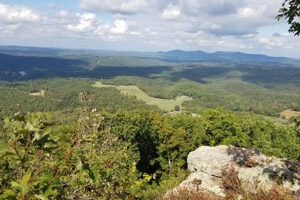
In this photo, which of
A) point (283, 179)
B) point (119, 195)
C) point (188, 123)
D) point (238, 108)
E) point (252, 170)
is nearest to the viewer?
point (119, 195)

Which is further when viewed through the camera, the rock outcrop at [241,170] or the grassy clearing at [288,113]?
the grassy clearing at [288,113]

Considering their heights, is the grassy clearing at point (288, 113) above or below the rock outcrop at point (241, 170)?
below

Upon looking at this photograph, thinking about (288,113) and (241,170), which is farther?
(288,113)

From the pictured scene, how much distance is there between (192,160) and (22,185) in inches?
706

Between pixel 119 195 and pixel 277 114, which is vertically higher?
pixel 119 195

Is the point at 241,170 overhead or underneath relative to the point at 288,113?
overhead

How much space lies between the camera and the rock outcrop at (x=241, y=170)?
8.68 meters

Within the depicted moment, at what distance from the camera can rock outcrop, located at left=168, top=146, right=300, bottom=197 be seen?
28.5 ft

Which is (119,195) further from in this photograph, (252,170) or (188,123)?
(188,123)

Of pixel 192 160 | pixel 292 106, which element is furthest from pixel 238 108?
pixel 192 160

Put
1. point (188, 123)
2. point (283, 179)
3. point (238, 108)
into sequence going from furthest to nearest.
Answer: point (238, 108), point (188, 123), point (283, 179)

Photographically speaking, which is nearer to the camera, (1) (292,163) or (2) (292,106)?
(1) (292,163)

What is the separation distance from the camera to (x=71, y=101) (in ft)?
569

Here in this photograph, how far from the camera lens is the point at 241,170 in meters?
11.8
